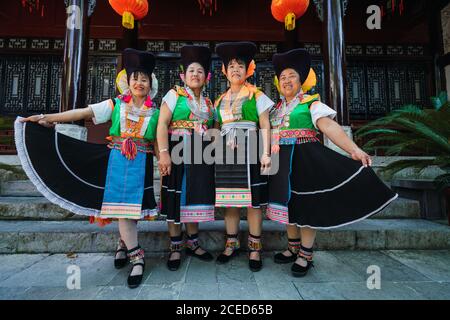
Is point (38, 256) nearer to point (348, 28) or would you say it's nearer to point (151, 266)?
point (151, 266)

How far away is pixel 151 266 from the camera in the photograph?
231 cm

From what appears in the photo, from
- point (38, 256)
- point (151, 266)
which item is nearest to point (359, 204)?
point (151, 266)

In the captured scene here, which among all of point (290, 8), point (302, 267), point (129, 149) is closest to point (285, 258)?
point (302, 267)

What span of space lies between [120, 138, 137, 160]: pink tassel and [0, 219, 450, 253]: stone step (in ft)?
3.33

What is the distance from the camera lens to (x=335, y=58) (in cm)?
461

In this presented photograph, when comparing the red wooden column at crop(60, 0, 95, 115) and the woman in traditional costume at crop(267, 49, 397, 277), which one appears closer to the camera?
the woman in traditional costume at crop(267, 49, 397, 277)

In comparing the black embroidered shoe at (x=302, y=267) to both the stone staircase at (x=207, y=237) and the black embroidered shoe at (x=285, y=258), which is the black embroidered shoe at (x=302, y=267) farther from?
the stone staircase at (x=207, y=237)

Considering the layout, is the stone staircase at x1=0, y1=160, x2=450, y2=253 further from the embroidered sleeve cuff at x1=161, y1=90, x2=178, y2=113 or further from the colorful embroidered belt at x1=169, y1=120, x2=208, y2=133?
the embroidered sleeve cuff at x1=161, y1=90, x2=178, y2=113

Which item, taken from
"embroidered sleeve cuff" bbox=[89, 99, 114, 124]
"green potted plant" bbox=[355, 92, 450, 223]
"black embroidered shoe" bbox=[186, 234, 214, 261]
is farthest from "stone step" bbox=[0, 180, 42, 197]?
"green potted plant" bbox=[355, 92, 450, 223]

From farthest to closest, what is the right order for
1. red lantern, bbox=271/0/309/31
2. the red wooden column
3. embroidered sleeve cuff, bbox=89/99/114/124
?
the red wooden column < red lantern, bbox=271/0/309/31 < embroidered sleeve cuff, bbox=89/99/114/124

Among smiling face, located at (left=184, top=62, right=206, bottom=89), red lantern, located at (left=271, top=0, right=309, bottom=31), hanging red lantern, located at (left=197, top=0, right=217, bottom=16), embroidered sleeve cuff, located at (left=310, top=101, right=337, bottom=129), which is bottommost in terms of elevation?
embroidered sleeve cuff, located at (left=310, top=101, right=337, bottom=129)

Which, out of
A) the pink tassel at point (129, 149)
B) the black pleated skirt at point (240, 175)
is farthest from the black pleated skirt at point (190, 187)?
the pink tassel at point (129, 149)

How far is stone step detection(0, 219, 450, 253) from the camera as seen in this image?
2650 mm
